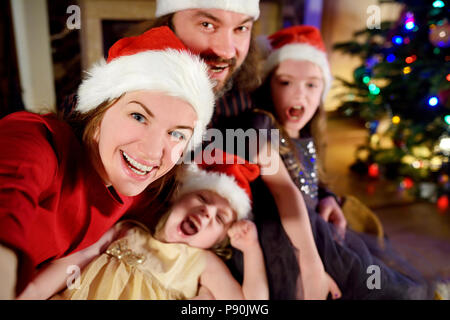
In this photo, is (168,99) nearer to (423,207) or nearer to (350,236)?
(350,236)

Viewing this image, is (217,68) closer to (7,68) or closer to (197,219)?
(197,219)

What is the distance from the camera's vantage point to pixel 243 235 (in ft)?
2.96

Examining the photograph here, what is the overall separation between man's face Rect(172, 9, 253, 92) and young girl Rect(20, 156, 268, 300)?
0.29 metres

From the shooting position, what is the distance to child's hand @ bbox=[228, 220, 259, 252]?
901 mm

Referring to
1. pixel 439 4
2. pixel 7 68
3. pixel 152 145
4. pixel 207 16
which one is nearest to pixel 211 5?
pixel 207 16

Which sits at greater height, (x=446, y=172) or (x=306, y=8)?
(x=306, y=8)

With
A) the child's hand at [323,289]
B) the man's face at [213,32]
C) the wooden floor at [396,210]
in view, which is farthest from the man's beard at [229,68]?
the wooden floor at [396,210]

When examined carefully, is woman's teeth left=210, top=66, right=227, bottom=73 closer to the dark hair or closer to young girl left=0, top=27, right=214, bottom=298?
young girl left=0, top=27, right=214, bottom=298

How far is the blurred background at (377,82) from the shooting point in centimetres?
123

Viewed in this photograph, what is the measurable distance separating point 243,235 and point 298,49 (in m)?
0.59
